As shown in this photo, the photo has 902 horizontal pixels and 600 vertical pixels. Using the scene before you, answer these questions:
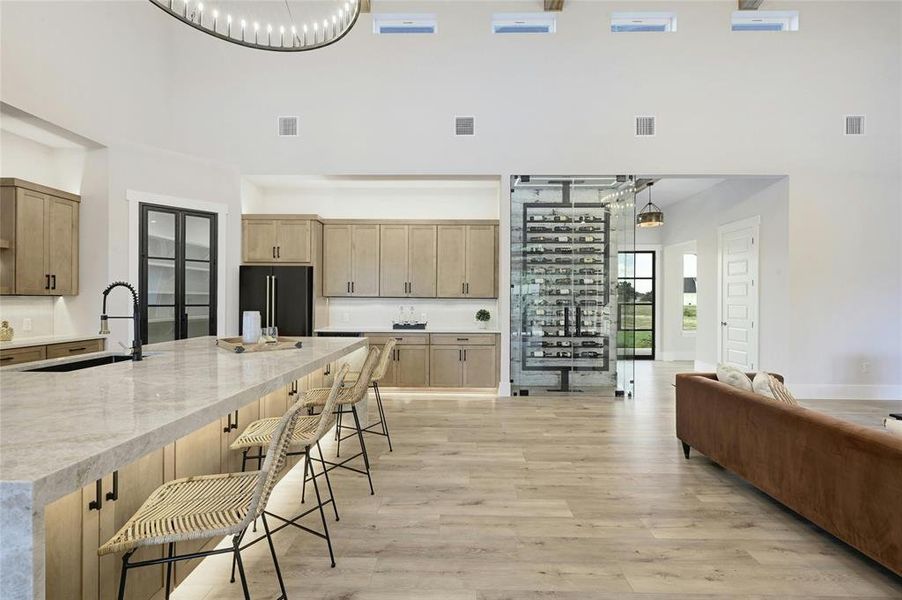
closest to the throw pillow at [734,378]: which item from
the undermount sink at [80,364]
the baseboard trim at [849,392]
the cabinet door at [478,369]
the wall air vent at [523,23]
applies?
the cabinet door at [478,369]

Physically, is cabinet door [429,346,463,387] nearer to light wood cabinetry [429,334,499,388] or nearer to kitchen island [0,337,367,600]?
light wood cabinetry [429,334,499,388]

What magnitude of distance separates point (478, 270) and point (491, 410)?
6.88 ft

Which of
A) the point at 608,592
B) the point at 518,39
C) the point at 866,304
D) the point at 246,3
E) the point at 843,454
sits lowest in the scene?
the point at 608,592

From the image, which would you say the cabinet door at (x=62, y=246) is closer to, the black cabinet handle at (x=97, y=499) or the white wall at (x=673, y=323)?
the black cabinet handle at (x=97, y=499)

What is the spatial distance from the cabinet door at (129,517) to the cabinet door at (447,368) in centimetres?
436

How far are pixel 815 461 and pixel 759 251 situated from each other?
4922 mm

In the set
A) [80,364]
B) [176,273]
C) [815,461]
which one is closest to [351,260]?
[176,273]

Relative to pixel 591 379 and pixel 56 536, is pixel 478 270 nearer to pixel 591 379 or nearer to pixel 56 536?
pixel 591 379

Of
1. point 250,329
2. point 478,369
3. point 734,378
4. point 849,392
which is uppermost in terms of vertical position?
point 250,329

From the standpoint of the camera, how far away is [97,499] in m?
1.46

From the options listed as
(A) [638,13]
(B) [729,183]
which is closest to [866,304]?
(B) [729,183]

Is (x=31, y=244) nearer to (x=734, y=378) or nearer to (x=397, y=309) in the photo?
(x=397, y=309)

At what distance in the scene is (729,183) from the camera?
23.4 ft

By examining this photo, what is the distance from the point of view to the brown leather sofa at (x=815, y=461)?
2014 mm
